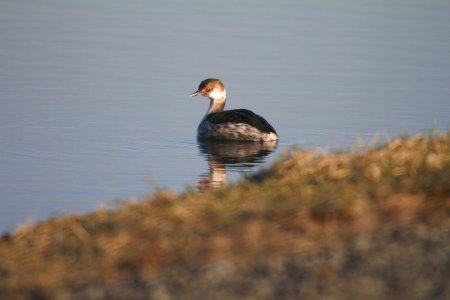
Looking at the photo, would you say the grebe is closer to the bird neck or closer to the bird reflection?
the bird reflection

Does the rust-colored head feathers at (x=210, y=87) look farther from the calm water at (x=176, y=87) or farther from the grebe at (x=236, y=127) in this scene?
the grebe at (x=236, y=127)

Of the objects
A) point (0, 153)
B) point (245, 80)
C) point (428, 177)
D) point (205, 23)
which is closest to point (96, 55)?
point (245, 80)

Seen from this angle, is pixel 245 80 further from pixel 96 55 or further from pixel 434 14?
pixel 434 14

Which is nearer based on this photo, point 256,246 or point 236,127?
point 256,246

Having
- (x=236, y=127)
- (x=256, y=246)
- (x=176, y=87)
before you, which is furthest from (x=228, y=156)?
(x=256, y=246)

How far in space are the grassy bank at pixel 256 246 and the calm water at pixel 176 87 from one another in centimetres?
274

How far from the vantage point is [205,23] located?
31.4 meters

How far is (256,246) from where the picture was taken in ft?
21.3

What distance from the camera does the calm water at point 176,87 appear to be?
1432 centimetres

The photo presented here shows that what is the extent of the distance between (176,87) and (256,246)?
15.0 meters

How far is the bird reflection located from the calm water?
37 mm

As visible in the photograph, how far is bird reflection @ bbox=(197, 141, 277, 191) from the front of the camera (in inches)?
556

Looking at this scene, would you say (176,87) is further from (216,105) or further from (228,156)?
(228,156)

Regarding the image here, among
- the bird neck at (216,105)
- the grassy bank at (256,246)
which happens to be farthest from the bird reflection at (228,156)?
the grassy bank at (256,246)
